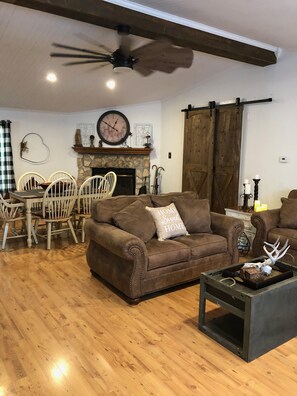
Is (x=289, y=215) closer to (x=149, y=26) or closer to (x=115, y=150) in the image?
(x=149, y=26)

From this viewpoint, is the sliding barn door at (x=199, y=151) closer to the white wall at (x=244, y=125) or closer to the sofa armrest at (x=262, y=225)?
the white wall at (x=244, y=125)

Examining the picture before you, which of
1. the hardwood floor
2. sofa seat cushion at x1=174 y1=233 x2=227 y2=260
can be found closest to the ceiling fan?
sofa seat cushion at x1=174 y1=233 x2=227 y2=260

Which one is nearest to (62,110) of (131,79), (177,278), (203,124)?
(131,79)

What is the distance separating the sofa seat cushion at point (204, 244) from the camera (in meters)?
3.20

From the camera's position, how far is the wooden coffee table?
2.14 meters

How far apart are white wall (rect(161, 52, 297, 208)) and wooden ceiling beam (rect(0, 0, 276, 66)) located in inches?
14.6

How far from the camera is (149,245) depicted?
309cm

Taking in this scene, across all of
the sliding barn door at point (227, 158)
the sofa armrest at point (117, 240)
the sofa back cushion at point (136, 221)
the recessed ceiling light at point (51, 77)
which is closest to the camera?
the sofa armrest at point (117, 240)

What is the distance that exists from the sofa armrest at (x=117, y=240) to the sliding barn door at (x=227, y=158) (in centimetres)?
292

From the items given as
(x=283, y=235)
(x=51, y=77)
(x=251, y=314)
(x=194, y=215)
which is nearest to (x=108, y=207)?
(x=194, y=215)

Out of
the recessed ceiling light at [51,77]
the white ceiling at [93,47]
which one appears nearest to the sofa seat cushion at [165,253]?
the white ceiling at [93,47]

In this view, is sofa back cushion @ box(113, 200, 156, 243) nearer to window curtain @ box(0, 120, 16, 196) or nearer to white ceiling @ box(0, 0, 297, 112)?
white ceiling @ box(0, 0, 297, 112)

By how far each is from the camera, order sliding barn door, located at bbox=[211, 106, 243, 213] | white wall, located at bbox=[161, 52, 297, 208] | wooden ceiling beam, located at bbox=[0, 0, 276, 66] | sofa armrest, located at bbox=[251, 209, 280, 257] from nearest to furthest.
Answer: wooden ceiling beam, located at bbox=[0, 0, 276, 66], sofa armrest, located at bbox=[251, 209, 280, 257], white wall, located at bbox=[161, 52, 297, 208], sliding barn door, located at bbox=[211, 106, 243, 213]

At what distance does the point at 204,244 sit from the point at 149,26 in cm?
238
